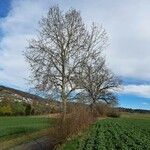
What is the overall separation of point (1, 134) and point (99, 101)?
48.3 metres

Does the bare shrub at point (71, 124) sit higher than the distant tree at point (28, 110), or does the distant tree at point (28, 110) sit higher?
the distant tree at point (28, 110)

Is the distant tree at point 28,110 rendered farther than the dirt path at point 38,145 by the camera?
Yes

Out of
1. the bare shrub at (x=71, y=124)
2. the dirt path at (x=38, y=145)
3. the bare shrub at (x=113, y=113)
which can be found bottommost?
the dirt path at (x=38, y=145)

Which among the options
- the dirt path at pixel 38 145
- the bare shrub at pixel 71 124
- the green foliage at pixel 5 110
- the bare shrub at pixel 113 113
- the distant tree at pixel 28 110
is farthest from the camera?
the distant tree at pixel 28 110

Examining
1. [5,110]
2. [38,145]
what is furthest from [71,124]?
[5,110]

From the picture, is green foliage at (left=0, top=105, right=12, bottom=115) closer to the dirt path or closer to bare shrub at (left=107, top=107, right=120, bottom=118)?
bare shrub at (left=107, top=107, right=120, bottom=118)

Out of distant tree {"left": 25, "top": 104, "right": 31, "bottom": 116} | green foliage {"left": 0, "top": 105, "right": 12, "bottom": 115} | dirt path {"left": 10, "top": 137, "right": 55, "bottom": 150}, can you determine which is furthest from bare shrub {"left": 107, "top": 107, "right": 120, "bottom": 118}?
dirt path {"left": 10, "top": 137, "right": 55, "bottom": 150}

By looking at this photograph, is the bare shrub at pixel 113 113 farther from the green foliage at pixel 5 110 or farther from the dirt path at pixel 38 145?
the dirt path at pixel 38 145

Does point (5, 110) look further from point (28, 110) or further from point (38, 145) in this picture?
point (38, 145)

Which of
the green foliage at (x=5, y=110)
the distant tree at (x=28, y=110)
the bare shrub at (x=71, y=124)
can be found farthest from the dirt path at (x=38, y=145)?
the green foliage at (x=5, y=110)

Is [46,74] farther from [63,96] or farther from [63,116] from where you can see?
[63,116]

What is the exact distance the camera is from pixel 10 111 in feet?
362

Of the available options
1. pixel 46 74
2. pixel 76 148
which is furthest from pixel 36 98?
pixel 76 148

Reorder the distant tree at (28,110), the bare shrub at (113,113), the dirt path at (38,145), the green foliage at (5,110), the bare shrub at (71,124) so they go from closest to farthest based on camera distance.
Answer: the bare shrub at (71,124), the dirt path at (38,145), the bare shrub at (113,113), the green foliage at (5,110), the distant tree at (28,110)
